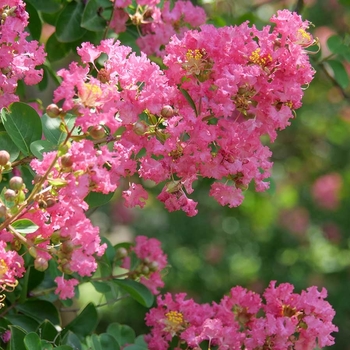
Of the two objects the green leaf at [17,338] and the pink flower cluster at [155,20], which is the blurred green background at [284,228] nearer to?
the pink flower cluster at [155,20]

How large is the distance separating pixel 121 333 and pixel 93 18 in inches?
28.8

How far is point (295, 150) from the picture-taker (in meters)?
4.41

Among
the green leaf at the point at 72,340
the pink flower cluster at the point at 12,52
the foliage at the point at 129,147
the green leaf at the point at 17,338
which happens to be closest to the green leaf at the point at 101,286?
the foliage at the point at 129,147

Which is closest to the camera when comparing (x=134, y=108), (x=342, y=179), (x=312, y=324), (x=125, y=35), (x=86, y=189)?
(x=86, y=189)

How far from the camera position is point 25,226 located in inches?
48.1

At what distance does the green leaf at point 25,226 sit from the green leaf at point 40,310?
1.50 feet

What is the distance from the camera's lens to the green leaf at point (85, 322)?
5.39 feet

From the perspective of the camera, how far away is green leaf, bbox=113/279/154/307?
65.4 inches

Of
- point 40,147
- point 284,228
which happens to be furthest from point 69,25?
point 284,228

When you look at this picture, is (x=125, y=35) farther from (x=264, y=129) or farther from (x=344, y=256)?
(x=344, y=256)

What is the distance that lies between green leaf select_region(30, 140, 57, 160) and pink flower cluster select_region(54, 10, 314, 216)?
9cm

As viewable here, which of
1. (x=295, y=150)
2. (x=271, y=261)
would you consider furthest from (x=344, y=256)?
(x=295, y=150)

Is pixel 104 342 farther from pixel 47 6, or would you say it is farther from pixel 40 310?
pixel 47 6

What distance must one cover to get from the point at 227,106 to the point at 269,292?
0.40 m
